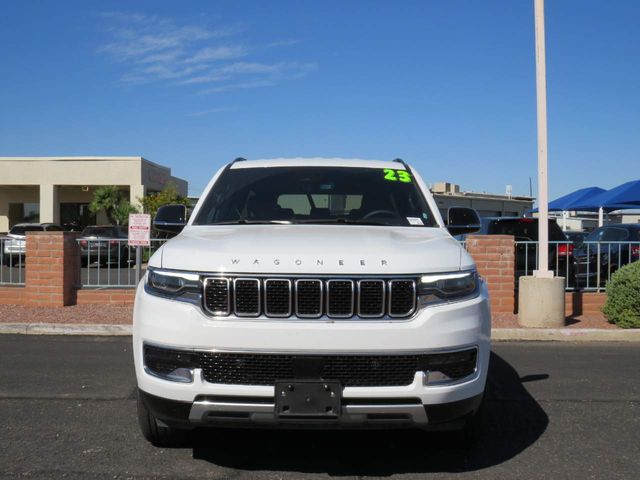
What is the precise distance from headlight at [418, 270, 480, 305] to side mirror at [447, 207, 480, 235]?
1413mm

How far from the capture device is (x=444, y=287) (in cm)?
347

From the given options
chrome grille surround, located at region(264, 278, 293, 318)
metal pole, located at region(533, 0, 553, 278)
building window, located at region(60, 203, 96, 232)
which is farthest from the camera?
building window, located at region(60, 203, 96, 232)

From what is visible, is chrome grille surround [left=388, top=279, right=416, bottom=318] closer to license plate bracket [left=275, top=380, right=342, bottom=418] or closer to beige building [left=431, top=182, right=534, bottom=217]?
license plate bracket [left=275, top=380, right=342, bottom=418]

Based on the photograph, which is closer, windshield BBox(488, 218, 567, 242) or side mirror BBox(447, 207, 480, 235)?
side mirror BBox(447, 207, 480, 235)

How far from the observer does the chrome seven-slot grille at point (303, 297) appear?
3363 millimetres

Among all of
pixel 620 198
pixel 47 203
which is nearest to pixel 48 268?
pixel 620 198

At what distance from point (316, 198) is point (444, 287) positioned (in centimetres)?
179

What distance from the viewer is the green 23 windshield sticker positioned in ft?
17.2

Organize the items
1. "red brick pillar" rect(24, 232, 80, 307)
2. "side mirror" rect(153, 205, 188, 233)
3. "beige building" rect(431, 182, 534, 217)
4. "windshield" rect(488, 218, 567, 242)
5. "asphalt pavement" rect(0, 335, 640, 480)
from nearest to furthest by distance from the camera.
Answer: "asphalt pavement" rect(0, 335, 640, 480), "side mirror" rect(153, 205, 188, 233), "red brick pillar" rect(24, 232, 80, 307), "windshield" rect(488, 218, 567, 242), "beige building" rect(431, 182, 534, 217)

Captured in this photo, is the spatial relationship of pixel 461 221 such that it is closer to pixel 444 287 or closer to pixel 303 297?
pixel 444 287

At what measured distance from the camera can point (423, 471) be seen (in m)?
3.75

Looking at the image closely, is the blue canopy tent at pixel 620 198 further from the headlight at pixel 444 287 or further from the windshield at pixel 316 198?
the headlight at pixel 444 287

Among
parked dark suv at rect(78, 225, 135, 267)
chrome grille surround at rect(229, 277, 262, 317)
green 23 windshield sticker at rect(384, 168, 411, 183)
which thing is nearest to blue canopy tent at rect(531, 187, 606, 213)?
parked dark suv at rect(78, 225, 135, 267)

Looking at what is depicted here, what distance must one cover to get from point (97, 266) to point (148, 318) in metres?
8.44
